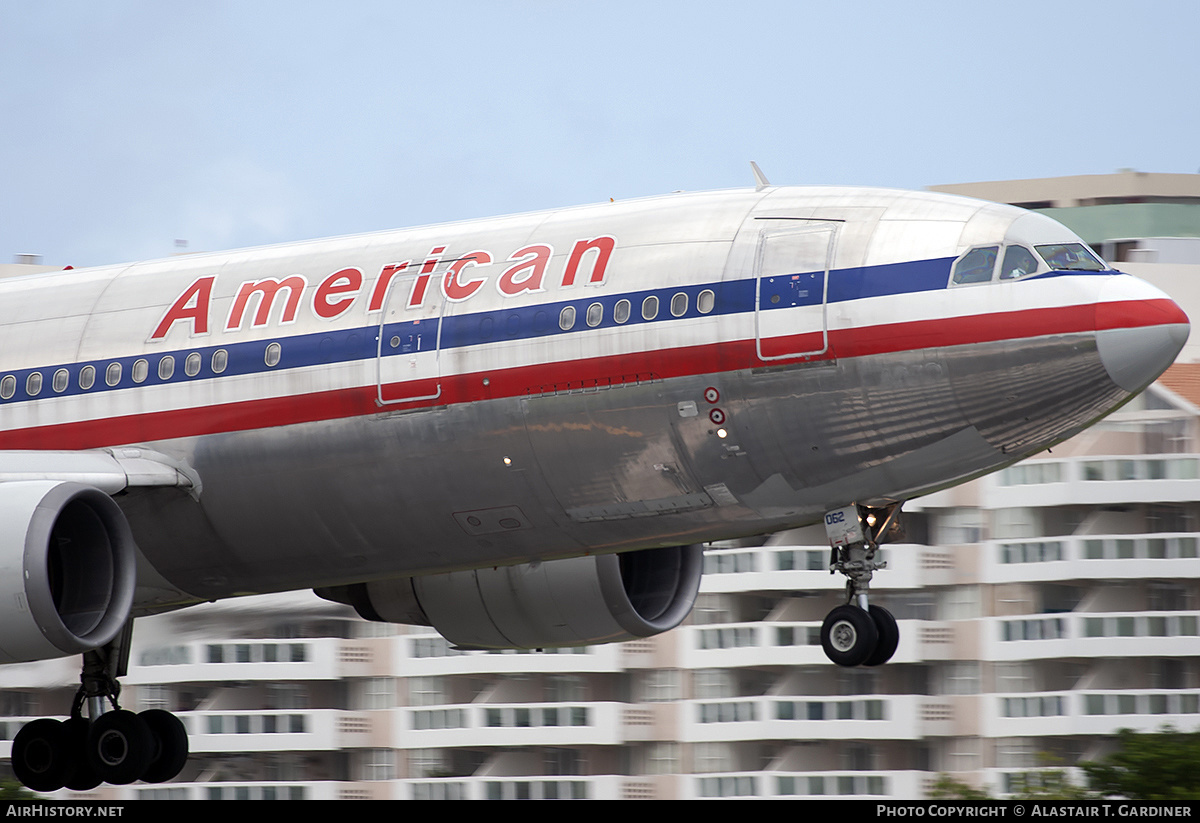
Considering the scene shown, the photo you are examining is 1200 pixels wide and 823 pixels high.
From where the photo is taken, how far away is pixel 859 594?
20438 mm

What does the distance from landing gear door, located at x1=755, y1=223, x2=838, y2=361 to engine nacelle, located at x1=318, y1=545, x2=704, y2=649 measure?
6.67 m

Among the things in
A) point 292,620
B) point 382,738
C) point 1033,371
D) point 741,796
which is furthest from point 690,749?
point 1033,371

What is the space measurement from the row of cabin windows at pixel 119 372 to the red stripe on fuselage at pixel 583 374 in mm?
527

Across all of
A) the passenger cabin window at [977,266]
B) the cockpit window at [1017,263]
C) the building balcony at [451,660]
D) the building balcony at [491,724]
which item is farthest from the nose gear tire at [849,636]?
the building balcony at [451,660]

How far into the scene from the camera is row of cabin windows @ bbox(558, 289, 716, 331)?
2020 cm

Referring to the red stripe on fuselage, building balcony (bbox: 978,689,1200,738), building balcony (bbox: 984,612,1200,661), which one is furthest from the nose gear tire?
building balcony (bbox: 984,612,1200,661)

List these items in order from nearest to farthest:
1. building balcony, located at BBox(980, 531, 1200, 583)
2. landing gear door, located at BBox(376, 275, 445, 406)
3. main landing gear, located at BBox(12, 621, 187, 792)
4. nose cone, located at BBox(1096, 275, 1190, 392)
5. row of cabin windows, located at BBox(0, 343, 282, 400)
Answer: nose cone, located at BBox(1096, 275, 1190, 392) < landing gear door, located at BBox(376, 275, 445, 406) < row of cabin windows, located at BBox(0, 343, 282, 400) < main landing gear, located at BBox(12, 621, 187, 792) < building balcony, located at BBox(980, 531, 1200, 583)

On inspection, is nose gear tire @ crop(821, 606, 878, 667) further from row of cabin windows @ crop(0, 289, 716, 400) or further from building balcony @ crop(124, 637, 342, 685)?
building balcony @ crop(124, 637, 342, 685)

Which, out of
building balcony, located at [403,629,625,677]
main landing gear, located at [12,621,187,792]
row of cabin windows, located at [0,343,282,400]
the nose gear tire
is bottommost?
the nose gear tire

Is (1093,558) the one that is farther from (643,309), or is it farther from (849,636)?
(643,309)

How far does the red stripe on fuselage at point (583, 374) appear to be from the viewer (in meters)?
19.0

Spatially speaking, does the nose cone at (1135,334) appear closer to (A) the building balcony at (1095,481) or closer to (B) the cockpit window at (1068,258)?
(B) the cockpit window at (1068,258)

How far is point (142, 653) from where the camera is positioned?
95.9ft
